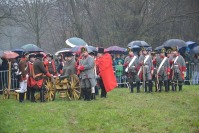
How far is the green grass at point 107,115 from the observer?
8852 mm

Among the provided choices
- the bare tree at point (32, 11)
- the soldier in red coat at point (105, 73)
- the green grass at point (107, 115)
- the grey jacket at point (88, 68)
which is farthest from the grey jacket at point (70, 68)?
the bare tree at point (32, 11)

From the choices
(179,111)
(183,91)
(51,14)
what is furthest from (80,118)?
(51,14)

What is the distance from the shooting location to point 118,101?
1315cm

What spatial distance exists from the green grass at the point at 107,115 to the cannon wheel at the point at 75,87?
814 mm

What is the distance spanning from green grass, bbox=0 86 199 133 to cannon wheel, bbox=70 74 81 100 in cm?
81

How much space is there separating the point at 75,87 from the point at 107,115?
3.91 m

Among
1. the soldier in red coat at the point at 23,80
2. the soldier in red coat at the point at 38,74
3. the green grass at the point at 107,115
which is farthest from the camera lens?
the soldier in red coat at the point at 23,80

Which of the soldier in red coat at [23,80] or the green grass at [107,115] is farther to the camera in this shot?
the soldier in red coat at [23,80]

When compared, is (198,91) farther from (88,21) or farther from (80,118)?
(88,21)

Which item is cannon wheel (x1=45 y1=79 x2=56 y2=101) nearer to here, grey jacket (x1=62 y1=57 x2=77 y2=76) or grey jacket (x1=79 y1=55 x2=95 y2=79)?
grey jacket (x1=62 y1=57 x2=77 y2=76)

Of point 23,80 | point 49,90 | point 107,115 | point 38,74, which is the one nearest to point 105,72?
point 49,90

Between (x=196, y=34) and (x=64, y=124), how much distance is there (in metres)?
25.3

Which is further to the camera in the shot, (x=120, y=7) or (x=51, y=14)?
(x=51, y=14)

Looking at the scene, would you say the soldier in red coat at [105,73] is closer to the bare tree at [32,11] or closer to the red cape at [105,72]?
the red cape at [105,72]
